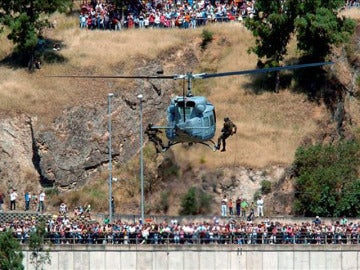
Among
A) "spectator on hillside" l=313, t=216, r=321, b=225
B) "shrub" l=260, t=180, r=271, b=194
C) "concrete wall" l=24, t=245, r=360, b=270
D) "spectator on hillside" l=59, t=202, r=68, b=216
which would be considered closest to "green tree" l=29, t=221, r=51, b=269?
"concrete wall" l=24, t=245, r=360, b=270

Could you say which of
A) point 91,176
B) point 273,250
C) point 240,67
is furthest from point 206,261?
point 240,67

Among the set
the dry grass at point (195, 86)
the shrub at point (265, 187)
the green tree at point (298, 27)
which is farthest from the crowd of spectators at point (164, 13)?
the shrub at point (265, 187)

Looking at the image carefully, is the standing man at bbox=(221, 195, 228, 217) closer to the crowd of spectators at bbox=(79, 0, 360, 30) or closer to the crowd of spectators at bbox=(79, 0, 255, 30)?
the crowd of spectators at bbox=(79, 0, 360, 30)

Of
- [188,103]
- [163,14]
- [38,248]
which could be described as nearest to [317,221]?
[38,248]

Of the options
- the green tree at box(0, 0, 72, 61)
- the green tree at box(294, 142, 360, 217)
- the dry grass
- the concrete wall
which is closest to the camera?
the concrete wall

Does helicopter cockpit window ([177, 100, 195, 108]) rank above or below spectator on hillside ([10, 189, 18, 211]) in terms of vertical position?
above

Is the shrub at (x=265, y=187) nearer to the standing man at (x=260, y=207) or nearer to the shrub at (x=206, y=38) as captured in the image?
the standing man at (x=260, y=207)
